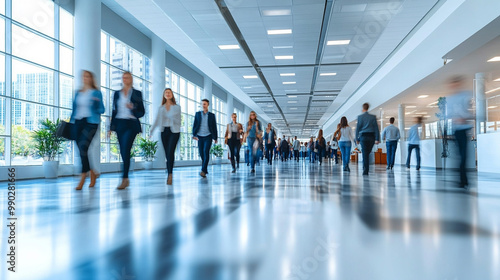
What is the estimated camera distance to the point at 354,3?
10109 mm

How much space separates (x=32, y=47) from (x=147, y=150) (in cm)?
621

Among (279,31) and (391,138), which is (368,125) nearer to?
(391,138)

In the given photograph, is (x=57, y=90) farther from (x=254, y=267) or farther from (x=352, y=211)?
(x=254, y=267)

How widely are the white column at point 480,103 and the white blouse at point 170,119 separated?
419 inches

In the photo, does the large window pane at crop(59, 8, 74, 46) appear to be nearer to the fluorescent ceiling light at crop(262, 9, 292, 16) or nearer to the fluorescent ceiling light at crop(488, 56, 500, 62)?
the fluorescent ceiling light at crop(262, 9, 292, 16)

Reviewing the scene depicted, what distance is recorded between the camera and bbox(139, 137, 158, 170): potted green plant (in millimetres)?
15539

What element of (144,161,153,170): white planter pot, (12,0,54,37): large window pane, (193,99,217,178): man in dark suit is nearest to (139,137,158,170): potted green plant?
(144,161,153,170): white planter pot

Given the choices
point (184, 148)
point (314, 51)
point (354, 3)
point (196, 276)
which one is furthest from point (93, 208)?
point (184, 148)

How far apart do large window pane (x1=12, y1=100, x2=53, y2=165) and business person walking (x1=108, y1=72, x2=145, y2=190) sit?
18.3ft

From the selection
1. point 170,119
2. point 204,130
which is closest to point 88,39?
point 204,130

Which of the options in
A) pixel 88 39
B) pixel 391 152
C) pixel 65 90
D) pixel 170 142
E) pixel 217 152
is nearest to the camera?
pixel 170 142

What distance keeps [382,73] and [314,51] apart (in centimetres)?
670

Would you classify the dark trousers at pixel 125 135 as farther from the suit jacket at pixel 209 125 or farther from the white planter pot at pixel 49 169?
the white planter pot at pixel 49 169

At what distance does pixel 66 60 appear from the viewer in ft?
39.4
